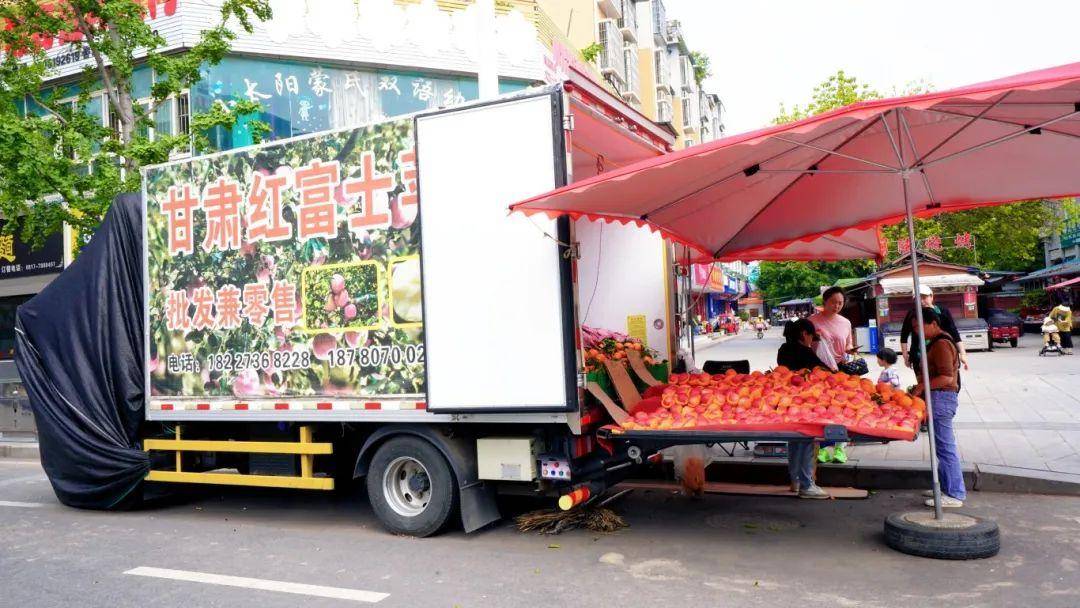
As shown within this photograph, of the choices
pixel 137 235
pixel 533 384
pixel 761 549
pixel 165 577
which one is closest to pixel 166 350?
pixel 137 235

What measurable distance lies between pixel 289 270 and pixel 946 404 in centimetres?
535

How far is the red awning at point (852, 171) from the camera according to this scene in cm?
478

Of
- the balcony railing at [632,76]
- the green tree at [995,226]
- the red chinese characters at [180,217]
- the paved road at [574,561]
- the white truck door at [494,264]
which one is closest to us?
the paved road at [574,561]

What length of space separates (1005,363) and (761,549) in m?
16.8

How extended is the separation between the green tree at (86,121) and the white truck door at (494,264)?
24.2 feet

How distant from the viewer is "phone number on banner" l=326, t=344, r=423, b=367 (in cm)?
594

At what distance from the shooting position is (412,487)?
632 cm

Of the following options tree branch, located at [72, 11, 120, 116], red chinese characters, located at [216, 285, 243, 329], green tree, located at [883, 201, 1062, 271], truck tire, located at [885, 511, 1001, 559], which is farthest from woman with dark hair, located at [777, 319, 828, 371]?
green tree, located at [883, 201, 1062, 271]

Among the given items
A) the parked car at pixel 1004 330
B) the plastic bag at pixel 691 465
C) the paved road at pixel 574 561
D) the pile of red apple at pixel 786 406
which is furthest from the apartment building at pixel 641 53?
the parked car at pixel 1004 330

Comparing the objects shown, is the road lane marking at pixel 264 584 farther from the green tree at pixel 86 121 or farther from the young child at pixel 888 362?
the green tree at pixel 86 121

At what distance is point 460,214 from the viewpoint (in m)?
5.75

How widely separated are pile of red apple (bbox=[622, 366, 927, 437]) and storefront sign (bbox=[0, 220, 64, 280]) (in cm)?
1667

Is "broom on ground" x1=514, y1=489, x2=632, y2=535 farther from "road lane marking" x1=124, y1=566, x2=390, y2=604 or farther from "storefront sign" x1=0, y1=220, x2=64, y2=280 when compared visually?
"storefront sign" x1=0, y1=220, x2=64, y2=280

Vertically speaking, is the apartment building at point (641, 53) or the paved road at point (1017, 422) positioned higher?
the apartment building at point (641, 53)
